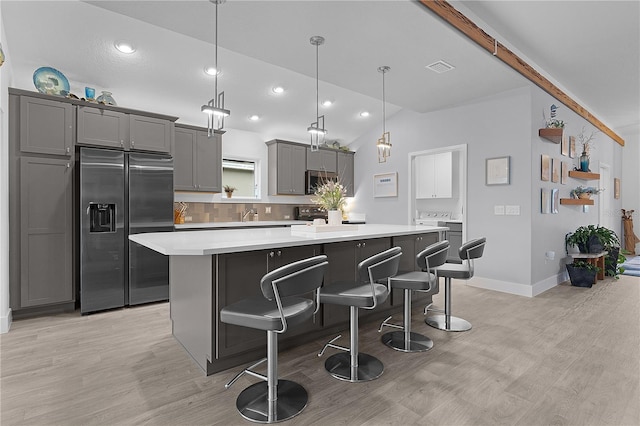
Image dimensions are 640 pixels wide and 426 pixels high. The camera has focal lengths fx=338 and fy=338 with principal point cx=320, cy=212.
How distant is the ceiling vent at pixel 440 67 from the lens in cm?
368

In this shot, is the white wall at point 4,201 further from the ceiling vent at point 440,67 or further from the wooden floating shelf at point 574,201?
the wooden floating shelf at point 574,201

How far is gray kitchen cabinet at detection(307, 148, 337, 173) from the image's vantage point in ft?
21.4

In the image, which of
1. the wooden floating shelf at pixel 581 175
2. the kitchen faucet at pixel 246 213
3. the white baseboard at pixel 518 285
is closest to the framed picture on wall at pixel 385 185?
the white baseboard at pixel 518 285

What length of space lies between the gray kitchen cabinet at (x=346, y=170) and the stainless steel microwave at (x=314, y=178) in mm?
327

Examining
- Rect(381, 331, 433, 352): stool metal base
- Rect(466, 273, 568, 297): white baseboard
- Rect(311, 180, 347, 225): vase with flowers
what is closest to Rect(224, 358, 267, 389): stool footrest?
Rect(381, 331, 433, 352): stool metal base

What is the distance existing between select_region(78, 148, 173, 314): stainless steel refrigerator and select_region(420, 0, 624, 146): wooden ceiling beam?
134 inches

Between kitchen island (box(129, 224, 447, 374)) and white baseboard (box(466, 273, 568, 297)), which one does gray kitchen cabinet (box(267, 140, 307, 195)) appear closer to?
kitchen island (box(129, 224, 447, 374))

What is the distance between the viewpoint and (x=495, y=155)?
472cm

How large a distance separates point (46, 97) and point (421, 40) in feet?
12.8

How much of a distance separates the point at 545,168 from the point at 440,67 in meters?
2.22

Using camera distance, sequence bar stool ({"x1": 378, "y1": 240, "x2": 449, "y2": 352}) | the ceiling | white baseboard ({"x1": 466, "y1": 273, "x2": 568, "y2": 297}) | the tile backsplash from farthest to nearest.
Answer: the tile backsplash, white baseboard ({"x1": 466, "y1": 273, "x2": 568, "y2": 297}), the ceiling, bar stool ({"x1": 378, "y1": 240, "x2": 449, "y2": 352})

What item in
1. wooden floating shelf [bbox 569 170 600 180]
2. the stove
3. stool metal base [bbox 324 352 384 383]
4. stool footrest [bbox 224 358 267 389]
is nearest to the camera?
stool footrest [bbox 224 358 267 389]

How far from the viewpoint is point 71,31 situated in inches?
136

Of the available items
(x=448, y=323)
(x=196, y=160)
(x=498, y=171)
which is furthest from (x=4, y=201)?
(x=498, y=171)
